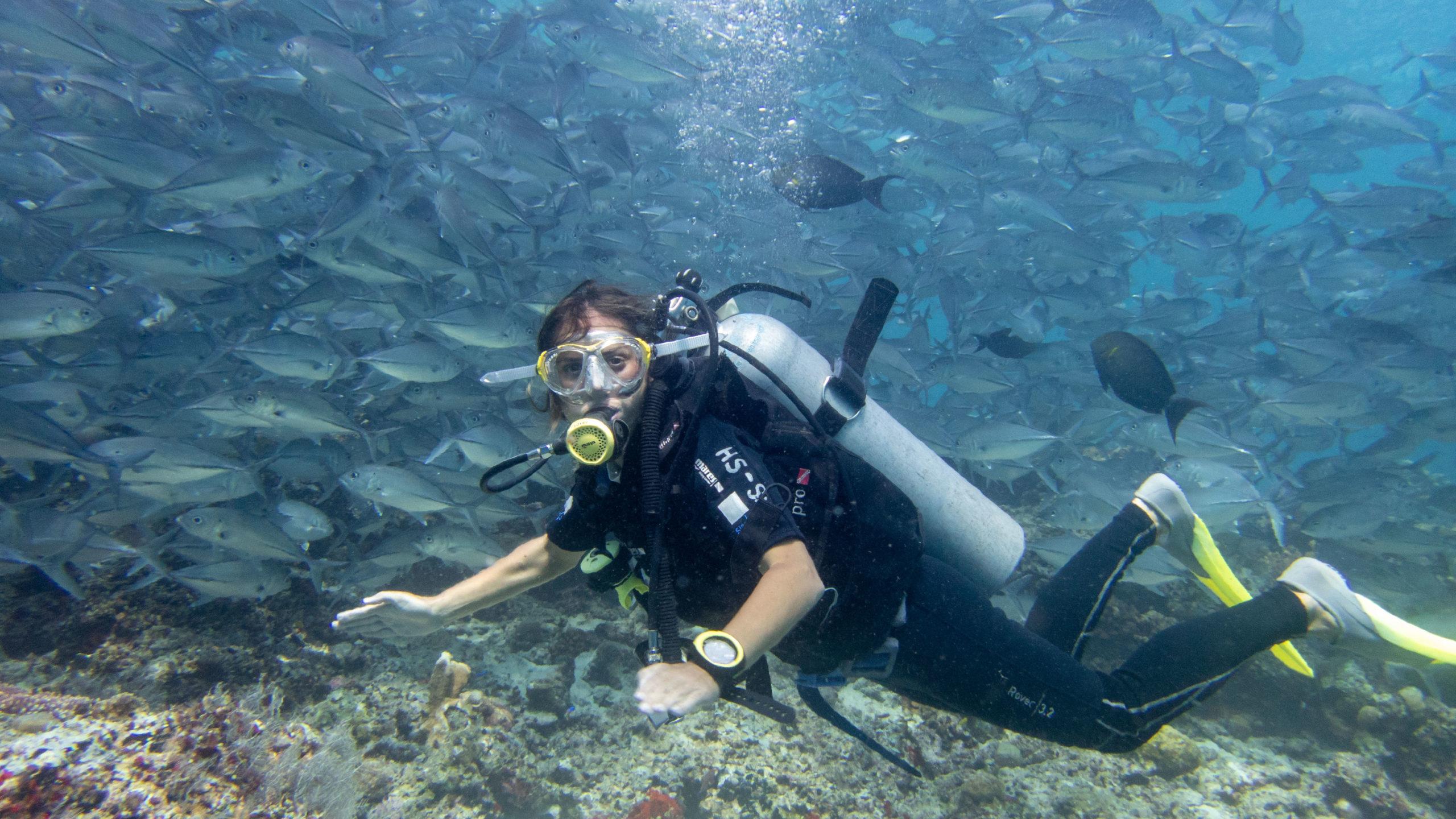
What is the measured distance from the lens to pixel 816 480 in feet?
6.83

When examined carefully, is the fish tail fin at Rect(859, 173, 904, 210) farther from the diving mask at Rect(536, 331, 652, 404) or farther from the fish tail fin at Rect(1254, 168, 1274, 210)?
the fish tail fin at Rect(1254, 168, 1274, 210)

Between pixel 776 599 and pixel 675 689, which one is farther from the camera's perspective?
pixel 776 599

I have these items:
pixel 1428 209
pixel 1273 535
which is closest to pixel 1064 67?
pixel 1428 209

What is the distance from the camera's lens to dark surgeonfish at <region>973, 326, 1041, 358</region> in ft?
23.6

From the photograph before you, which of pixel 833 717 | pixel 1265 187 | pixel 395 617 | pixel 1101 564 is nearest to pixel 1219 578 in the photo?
pixel 1101 564

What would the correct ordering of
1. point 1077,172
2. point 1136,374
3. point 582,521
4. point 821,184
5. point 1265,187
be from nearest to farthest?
point 582,521
point 1136,374
point 821,184
point 1077,172
point 1265,187

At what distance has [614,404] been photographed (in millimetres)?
2002

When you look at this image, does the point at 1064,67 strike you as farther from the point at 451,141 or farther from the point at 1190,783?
the point at 1190,783

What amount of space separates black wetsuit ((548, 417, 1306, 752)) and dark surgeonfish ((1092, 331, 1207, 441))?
228 cm

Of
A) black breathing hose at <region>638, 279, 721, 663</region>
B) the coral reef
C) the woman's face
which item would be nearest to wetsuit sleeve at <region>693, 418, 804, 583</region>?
black breathing hose at <region>638, 279, 721, 663</region>

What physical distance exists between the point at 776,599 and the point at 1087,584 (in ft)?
8.04

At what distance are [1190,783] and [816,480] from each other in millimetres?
4805

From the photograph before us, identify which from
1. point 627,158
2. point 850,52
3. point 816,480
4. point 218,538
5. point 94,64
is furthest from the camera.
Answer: point 850,52

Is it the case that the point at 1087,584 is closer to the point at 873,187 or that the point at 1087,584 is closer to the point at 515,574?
the point at 515,574
